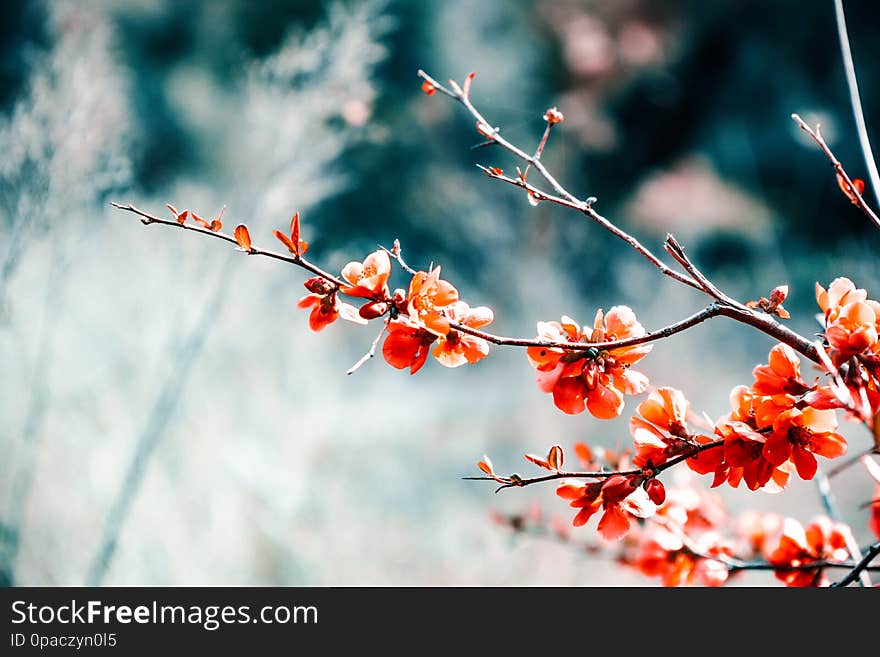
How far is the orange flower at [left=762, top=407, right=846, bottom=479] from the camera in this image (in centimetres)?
40

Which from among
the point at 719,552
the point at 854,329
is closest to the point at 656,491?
the point at 854,329

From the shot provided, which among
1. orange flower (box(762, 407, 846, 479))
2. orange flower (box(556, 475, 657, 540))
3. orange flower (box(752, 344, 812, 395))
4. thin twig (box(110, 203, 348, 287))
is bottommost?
orange flower (box(556, 475, 657, 540))

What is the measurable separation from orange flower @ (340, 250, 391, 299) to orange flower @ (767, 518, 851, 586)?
66 centimetres

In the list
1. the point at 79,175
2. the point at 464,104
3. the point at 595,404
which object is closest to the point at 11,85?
the point at 79,175

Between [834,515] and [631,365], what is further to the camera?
[834,515]

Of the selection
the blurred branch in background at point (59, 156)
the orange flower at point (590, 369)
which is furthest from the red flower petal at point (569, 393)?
the blurred branch in background at point (59, 156)

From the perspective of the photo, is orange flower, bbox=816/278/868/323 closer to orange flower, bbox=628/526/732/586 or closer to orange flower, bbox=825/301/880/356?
orange flower, bbox=825/301/880/356

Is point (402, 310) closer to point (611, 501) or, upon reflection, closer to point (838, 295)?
point (611, 501)

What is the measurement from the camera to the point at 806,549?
2.26 feet

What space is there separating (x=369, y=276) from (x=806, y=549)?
2.31 ft

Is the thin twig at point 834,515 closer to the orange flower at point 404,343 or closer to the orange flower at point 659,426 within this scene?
the orange flower at point 659,426

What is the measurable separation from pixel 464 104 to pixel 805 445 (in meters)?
0.46

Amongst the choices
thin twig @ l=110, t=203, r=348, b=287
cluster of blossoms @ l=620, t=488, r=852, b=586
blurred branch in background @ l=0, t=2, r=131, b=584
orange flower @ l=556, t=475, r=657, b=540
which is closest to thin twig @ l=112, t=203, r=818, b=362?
thin twig @ l=110, t=203, r=348, b=287

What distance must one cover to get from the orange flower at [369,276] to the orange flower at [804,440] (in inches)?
12.8
